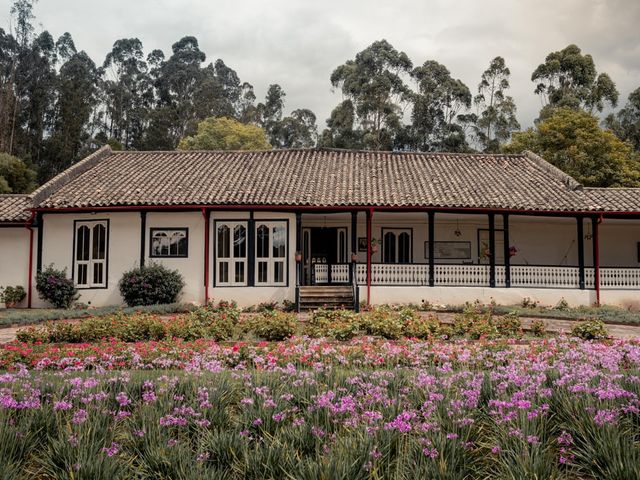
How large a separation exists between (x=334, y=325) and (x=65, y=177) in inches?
536

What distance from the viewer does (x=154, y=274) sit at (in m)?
17.0

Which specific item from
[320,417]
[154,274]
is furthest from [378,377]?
[154,274]

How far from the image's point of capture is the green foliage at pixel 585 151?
28328mm

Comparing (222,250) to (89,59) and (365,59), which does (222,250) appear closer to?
(365,59)

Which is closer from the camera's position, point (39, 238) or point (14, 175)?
point (39, 238)

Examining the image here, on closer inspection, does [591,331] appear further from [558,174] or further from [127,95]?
[127,95]

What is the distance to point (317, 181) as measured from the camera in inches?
764

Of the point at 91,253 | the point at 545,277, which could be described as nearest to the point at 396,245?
the point at 545,277

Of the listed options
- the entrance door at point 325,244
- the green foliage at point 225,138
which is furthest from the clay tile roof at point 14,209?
the green foliage at point 225,138

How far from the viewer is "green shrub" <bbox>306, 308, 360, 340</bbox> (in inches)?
400

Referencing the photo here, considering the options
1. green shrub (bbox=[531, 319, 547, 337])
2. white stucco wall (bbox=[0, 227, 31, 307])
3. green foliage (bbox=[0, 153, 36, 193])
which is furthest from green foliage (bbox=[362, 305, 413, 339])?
green foliage (bbox=[0, 153, 36, 193])

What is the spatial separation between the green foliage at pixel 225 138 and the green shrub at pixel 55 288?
22.8 m

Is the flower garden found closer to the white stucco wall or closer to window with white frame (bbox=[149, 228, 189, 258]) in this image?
window with white frame (bbox=[149, 228, 189, 258])

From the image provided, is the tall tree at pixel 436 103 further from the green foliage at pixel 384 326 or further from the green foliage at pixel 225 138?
the green foliage at pixel 384 326
